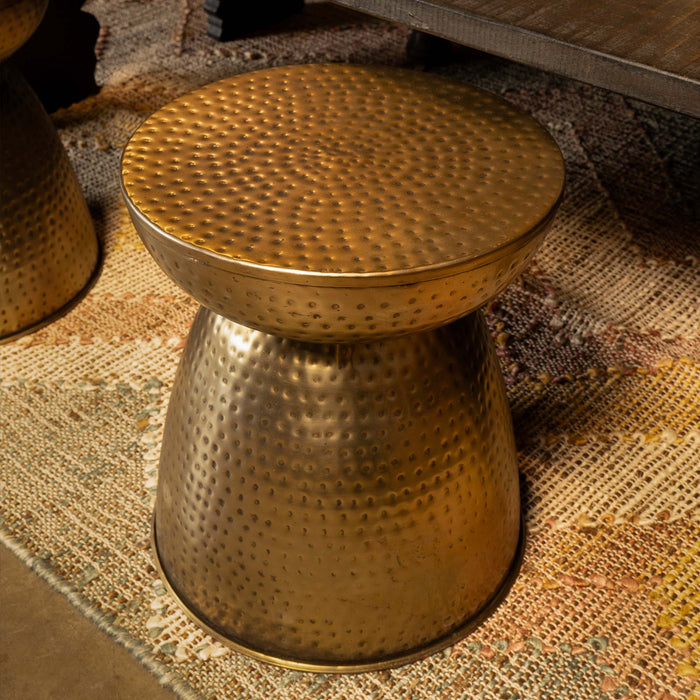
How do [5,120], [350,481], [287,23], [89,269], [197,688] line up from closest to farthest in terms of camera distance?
[350,481], [197,688], [5,120], [89,269], [287,23]

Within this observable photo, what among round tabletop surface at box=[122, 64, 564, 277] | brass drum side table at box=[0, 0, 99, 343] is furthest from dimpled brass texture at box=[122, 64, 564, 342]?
brass drum side table at box=[0, 0, 99, 343]

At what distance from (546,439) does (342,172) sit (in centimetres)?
59

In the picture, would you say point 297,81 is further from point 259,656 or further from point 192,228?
point 259,656

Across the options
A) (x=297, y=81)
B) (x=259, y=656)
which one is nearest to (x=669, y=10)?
(x=297, y=81)

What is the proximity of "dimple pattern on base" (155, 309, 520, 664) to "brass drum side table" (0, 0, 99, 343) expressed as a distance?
0.56m

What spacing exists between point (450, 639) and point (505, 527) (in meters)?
0.14

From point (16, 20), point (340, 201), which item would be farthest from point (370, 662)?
point (16, 20)

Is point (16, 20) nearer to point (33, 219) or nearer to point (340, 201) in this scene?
point (33, 219)

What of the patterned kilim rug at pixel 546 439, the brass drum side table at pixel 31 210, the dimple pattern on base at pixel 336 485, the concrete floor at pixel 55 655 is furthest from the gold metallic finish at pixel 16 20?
the concrete floor at pixel 55 655

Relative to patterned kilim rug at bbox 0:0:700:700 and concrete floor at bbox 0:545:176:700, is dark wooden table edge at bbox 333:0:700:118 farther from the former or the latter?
concrete floor at bbox 0:545:176:700

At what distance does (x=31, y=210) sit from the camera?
4.73 feet

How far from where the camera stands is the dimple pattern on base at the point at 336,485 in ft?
2.91

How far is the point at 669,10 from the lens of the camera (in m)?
1.04

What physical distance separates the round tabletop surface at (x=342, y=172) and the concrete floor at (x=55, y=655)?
0.52 m
